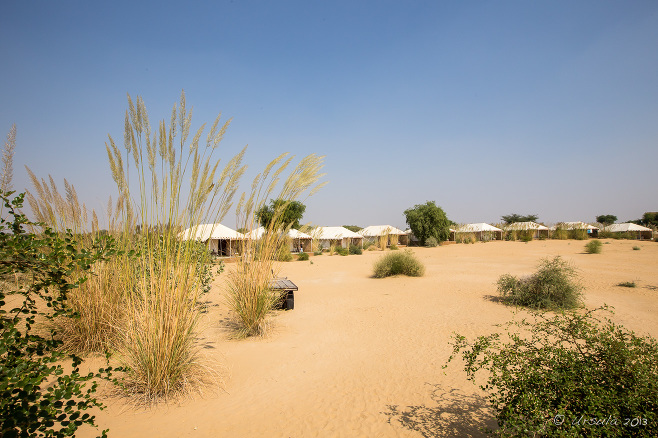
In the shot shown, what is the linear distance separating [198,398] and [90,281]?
2.16 metres

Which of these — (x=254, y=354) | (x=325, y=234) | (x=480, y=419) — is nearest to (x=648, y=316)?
(x=480, y=419)

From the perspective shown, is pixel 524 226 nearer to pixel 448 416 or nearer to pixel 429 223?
pixel 429 223

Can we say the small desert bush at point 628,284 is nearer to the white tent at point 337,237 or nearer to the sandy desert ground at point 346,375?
the sandy desert ground at point 346,375

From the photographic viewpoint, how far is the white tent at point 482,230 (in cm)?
4589

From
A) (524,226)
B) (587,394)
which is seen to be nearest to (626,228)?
(524,226)

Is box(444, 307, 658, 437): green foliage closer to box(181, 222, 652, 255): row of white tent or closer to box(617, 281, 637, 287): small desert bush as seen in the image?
box(617, 281, 637, 287): small desert bush

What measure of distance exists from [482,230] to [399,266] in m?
36.4

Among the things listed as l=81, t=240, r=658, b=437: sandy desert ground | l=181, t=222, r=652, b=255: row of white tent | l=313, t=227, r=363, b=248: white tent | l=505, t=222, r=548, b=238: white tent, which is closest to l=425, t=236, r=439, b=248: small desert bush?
l=181, t=222, r=652, b=255: row of white tent

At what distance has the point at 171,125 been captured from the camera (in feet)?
11.2

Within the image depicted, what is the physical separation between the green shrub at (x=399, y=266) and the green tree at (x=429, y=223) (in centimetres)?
2670

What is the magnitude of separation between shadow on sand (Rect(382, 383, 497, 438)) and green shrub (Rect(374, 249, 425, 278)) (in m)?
10.4

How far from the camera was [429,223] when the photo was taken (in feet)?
132

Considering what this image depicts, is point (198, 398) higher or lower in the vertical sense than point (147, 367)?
lower

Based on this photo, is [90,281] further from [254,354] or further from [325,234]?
[325,234]
